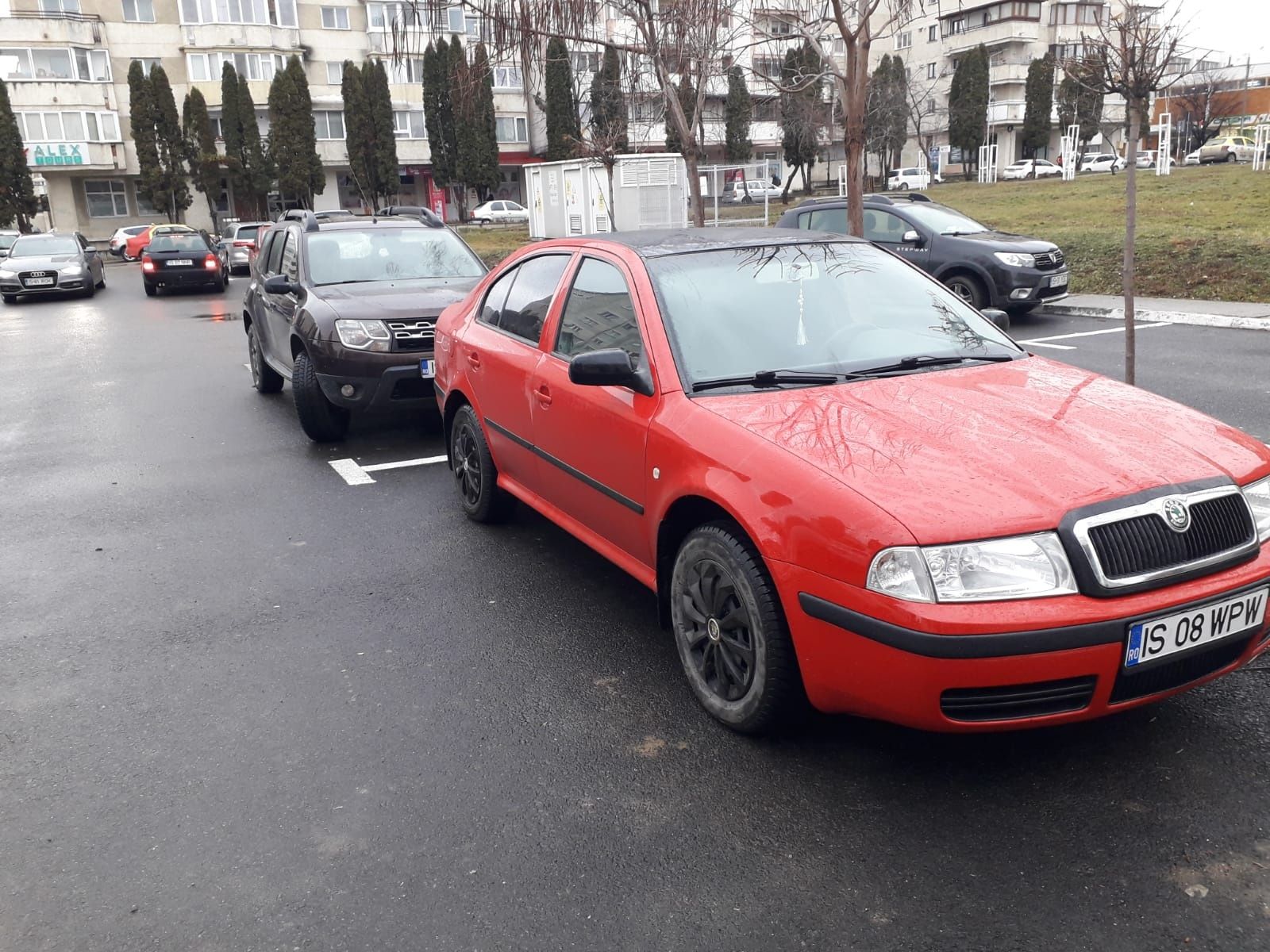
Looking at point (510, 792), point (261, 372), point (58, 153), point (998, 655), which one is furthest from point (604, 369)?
point (58, 153)

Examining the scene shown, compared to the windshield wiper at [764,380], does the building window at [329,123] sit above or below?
above

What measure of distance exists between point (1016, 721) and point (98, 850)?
2.67m

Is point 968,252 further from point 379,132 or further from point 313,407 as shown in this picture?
point 379,132

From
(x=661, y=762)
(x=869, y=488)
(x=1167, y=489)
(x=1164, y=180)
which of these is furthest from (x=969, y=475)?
(x=1164, y=180)

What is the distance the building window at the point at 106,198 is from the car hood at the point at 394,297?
2168 inches

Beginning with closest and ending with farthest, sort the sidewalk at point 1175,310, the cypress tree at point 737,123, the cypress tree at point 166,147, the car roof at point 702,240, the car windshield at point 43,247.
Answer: the car roof at point 702,240 → the sidewalk at point 1175,310 → the car windshield at point 43,247 → the cypress tree at point 166,147 → the cypress tree at point 737,123

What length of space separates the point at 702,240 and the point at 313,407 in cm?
434

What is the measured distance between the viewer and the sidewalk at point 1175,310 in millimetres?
12203

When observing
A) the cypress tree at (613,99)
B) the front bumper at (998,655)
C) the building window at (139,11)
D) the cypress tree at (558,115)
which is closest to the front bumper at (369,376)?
the front bumper at (998,655)

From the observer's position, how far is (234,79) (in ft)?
172

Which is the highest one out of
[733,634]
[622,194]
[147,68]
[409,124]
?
[147,68]

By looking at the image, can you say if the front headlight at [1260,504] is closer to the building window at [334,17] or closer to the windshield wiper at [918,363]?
the windshield wiper at [918,363]

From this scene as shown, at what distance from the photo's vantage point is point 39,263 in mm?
24219

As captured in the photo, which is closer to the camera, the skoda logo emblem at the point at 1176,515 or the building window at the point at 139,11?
the skoda logo emblem at the point at 1176,515
